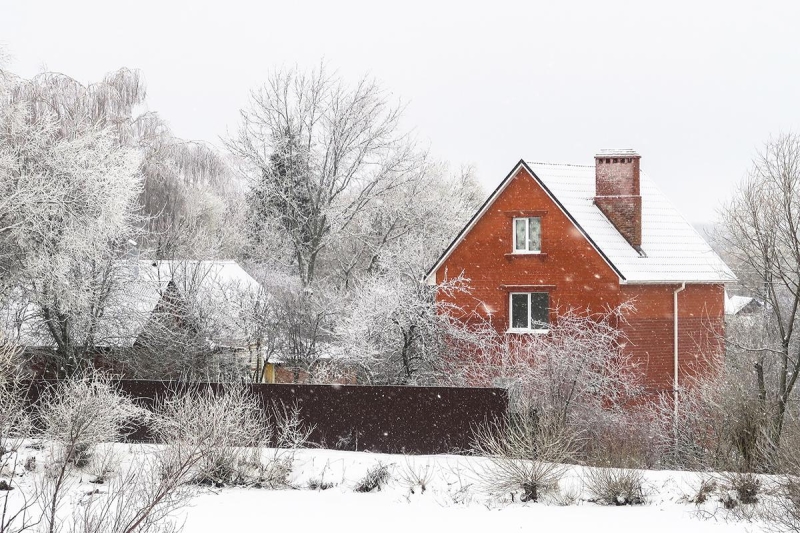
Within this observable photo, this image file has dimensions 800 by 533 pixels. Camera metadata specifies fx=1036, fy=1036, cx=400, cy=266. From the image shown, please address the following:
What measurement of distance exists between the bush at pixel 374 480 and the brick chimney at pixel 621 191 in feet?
43.9

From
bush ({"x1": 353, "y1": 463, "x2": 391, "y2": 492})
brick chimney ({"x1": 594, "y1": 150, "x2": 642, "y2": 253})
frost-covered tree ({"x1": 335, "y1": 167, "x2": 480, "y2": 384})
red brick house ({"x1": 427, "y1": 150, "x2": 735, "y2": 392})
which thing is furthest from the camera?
brick chimney ({"x1": 594, "y1": 150, "x2": 642, "y2": 253})

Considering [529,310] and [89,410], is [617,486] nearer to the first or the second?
[89,410]

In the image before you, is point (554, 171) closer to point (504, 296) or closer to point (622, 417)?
point (504, 296)

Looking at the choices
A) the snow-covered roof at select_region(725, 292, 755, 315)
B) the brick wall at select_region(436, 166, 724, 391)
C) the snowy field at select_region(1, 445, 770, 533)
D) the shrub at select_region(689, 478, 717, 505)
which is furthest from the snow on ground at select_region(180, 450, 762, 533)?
the snow-covered roof at select_region(725, 292, 755, 315)

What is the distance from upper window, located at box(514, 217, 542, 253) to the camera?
2861cm

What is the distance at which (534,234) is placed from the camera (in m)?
28.7

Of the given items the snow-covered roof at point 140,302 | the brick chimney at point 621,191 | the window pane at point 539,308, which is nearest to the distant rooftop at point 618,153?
the brick chimney at point 621,191

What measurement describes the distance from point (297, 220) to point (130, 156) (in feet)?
41.6

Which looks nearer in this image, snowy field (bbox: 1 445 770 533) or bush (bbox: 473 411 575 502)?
snowy field (bbox: 1 445 770 533)

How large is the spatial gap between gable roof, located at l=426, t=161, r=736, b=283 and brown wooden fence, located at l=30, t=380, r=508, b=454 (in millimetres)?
8908

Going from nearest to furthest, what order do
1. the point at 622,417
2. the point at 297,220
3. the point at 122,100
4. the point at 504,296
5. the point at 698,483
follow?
the point at 698,483
the point at 622,417
the point at 504,296
the point at 122,100
the point at 297,220

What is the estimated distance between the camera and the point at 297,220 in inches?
1570

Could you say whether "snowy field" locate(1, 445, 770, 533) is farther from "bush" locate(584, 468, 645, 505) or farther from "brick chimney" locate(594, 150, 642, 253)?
"brick chimney" locate(594, 150, 642, 253)

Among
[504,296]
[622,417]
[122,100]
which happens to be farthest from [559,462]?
[122,100]
